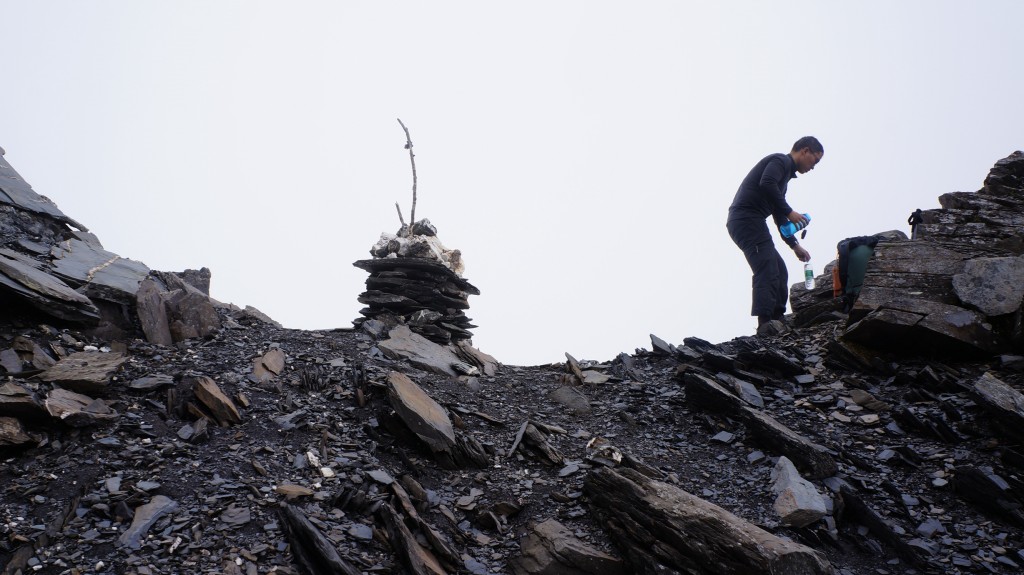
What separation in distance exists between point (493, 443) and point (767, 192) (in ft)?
25.9

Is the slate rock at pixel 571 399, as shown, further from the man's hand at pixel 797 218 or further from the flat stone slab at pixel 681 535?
the man's hand at pixel 797 218

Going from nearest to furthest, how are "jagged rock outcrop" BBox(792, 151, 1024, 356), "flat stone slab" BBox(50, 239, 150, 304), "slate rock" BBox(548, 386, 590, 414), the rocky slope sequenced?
the rocky slope < "jagged rock outcrop" BBox(792, 151, 1024, 356) < "flat stone slab" BBox(50, 239, 150, 304) < "slate rock" BBox(548, 386, 590, 414)

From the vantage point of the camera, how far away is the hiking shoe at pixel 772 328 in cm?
1134

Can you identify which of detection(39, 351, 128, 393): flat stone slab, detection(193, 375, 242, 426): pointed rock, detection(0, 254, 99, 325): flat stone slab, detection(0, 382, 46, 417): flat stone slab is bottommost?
detection(0, 382, 46, 417): flat stone slab

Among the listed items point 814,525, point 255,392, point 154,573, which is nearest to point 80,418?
point 255,392

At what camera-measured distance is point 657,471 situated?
694 cm

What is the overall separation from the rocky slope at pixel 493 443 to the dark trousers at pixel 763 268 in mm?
1755

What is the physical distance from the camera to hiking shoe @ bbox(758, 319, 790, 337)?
11336 mm

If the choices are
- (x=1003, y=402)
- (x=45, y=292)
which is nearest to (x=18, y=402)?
(x=45, y=292)

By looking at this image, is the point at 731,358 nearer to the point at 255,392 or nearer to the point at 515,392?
the point at 515,392

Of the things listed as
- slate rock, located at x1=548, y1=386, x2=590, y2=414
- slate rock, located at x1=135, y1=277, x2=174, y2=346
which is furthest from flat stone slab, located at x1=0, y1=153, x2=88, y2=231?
slate rock, located at x1=548, y1=386, x2=590, y2=414

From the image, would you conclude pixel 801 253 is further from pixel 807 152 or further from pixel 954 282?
pixel 954 282

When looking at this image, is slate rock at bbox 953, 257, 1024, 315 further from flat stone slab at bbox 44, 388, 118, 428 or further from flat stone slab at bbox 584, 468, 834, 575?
flat stone slab at bbox 44, 388, 118, 428

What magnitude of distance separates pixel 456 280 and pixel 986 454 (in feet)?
31.4
